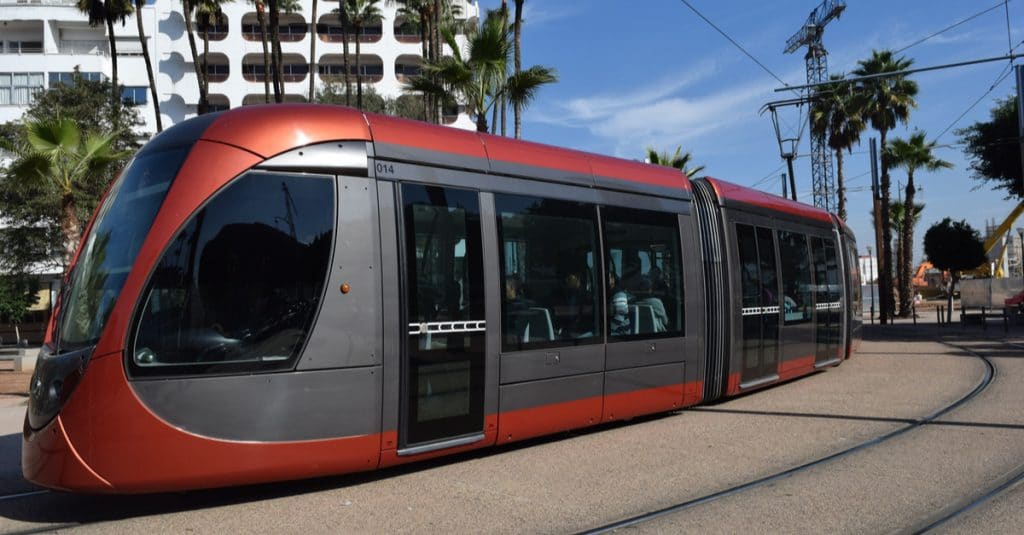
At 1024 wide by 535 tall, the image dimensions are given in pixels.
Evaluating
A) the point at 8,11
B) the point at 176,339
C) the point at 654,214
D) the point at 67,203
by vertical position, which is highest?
the point at 8,11

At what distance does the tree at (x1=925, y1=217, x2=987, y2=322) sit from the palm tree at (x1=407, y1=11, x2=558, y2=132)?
39.7 meters

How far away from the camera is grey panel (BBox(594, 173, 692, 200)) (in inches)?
332

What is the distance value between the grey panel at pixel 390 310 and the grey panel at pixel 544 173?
128cm

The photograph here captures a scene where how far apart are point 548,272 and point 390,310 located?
Answer: 1.91 m

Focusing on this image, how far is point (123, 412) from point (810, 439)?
20.6 feet

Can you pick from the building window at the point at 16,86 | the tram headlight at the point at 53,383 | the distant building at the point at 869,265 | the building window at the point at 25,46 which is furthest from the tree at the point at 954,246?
the building window at the point at 25,46

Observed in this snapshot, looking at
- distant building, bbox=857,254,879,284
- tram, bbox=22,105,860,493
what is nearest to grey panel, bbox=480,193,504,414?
tram, bbox=22,105,860,493

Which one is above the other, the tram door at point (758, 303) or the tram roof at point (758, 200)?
the tram roof at point (758, 200)

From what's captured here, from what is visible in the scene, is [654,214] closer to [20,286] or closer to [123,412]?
[123,412]

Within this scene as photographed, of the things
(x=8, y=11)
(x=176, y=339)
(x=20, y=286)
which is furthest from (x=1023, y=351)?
(x=8, y=11)

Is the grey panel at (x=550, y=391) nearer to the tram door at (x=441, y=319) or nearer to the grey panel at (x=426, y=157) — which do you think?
the tram door at (x=441, y=319)

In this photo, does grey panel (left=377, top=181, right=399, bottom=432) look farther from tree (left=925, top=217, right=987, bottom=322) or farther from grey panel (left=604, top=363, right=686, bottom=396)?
tree (left=925, top=217, right=987, bottom=322)

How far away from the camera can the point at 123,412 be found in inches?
207

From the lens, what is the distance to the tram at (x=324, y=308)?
5.37 m
